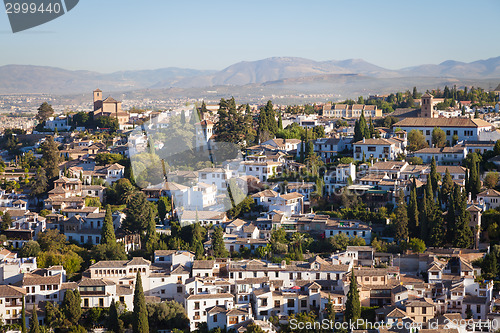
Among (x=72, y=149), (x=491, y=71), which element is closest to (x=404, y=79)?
(x=491, y=71)

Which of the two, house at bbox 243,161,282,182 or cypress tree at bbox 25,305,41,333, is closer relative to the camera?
cypress tree at bbox 25,305,41,333

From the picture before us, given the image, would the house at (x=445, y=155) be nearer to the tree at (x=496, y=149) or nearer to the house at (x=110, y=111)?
the tree at (x=496, y=149)


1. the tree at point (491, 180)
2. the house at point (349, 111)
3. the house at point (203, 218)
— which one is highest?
the house at point (349, 111)

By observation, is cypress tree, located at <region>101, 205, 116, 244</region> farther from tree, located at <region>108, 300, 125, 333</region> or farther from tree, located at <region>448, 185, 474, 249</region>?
tree, located at <region>448, 185, 474, 249</region>

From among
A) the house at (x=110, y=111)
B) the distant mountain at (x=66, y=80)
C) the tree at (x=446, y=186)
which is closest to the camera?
the tree at (x=446, y=186)

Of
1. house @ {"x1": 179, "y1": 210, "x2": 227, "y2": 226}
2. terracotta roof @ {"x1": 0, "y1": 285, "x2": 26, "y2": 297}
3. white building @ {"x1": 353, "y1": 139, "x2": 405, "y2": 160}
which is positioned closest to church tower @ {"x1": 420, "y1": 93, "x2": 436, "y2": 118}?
white building @ {"x1": 353, "y1": 139, "x2": 405, "y2": 160}

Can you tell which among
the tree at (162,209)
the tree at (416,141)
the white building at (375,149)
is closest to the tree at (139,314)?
the tree at (162,209)

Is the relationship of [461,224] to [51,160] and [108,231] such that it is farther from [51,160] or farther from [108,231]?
[51,160]
